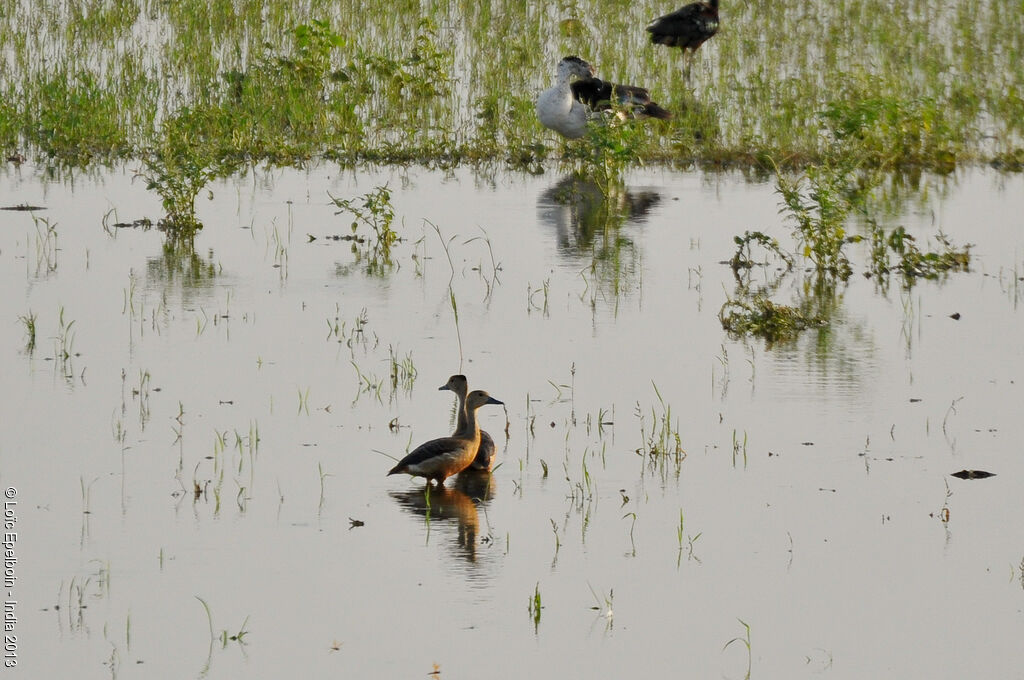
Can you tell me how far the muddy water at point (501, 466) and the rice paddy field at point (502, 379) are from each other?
0.02m

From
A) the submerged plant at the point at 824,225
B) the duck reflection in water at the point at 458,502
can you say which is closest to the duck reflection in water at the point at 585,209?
the submerged plant at the point at 824,225

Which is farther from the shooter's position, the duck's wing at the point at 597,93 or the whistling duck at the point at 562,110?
the duck's wing at the point at 597,93

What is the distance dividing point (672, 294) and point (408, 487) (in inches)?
167

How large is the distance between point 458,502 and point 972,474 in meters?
2.20

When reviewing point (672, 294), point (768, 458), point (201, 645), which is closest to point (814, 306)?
point (672, 294)

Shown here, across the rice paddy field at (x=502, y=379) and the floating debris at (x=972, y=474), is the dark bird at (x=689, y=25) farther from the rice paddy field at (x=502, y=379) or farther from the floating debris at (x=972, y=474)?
the floating debris at (x=972, y=474)

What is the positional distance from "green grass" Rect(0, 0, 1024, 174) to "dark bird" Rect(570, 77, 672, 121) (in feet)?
1.01

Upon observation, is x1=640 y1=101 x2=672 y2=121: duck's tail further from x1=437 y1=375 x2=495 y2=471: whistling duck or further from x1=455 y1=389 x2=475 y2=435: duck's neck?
x1=437 y1=375 x2=495 y2=471: whistling duck

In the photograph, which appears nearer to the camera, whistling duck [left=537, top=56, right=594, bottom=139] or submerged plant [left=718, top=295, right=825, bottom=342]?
submerged plant [left=718, top=295, right=825, bottom=342]

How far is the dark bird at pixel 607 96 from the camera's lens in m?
15.8

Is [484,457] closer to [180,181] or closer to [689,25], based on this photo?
[180,181]

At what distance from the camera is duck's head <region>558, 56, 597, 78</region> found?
15883mm

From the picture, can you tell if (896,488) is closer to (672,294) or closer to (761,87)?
(672,294)

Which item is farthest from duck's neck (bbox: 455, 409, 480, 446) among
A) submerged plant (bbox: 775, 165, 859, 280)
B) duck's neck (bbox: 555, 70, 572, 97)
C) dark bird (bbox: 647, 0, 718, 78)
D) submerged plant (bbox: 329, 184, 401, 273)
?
dark bird (bbox: 647, 0, 718, 78)
